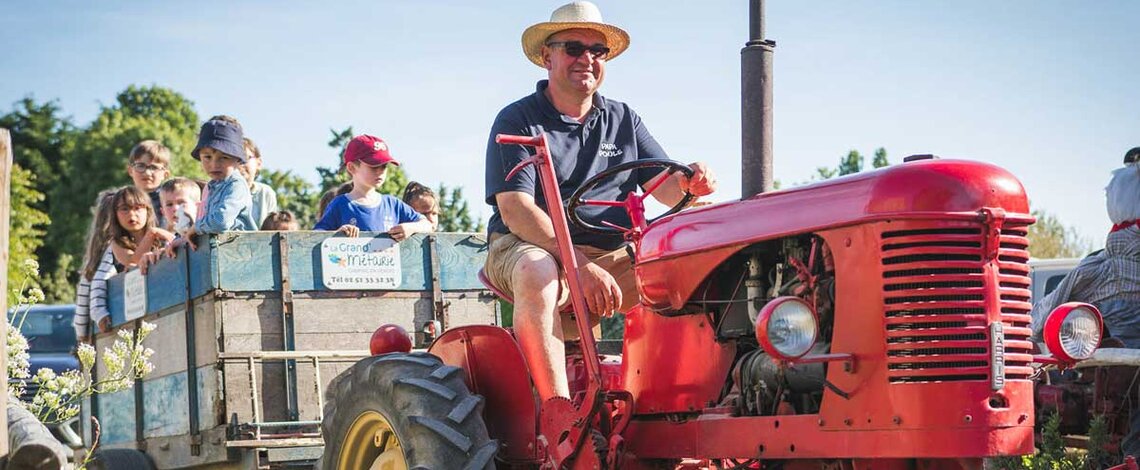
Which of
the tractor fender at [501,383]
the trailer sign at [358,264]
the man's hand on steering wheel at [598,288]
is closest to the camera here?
the man's hand on steering wheel at [598,288]

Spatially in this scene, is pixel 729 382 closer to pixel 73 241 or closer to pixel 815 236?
pixel 815 236

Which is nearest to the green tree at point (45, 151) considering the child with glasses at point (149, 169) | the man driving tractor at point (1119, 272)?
the child with glasses at point (149, 169)

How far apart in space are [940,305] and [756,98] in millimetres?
2238

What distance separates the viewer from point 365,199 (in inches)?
351

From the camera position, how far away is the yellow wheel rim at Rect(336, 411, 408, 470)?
5.62 m

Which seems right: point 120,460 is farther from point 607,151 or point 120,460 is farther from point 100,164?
point 100,164

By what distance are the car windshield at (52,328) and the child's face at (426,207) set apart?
27.9 ft

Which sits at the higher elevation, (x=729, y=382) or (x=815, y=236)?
(x=815, y=236)

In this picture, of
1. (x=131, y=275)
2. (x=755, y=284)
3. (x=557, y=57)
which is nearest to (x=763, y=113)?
(x=557, y=57)

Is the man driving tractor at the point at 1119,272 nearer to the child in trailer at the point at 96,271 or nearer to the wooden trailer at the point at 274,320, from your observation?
the wooden trailer at the point at 274,320

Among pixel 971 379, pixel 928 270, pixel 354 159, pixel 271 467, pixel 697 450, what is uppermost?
pixel 354 159

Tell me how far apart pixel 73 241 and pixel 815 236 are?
43481 mm

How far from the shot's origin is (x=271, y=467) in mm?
7812

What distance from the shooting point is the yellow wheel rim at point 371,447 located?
5625 mm
